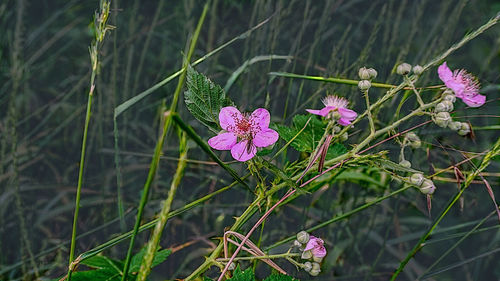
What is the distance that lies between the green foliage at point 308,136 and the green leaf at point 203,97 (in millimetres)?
88

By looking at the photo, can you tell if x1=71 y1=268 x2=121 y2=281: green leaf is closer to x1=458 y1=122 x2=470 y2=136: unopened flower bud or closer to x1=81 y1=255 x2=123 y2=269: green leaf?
x1=81 y1=255 x2=123 y2=269: green leaf

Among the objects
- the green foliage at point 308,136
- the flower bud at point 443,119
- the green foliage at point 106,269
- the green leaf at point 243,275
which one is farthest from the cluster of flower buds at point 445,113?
the green foliage at point 106,269

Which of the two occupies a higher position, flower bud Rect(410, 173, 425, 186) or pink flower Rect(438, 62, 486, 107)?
pink flower Rect(438, 62, 486, 107)

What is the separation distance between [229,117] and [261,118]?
36mm

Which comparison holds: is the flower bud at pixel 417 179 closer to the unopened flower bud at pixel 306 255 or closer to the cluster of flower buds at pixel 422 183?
the cluster of flower buds at pixel 422 183

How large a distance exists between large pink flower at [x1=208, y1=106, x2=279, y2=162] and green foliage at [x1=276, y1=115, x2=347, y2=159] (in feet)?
0.14

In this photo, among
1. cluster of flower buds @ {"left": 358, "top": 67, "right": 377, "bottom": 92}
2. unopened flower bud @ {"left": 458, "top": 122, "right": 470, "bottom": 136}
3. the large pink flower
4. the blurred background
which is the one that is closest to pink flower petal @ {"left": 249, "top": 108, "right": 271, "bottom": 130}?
the large pink flower

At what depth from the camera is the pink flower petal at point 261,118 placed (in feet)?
1.92

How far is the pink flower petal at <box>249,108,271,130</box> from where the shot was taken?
59 centimetres

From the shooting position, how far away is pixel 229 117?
0.60 metres

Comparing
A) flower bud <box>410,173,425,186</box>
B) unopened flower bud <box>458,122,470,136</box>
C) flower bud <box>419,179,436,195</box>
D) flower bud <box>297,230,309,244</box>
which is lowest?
flower bud <box>297,230,309,244</box>

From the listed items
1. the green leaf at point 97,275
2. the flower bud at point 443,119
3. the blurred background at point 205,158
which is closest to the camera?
the flower bud at point 443,119

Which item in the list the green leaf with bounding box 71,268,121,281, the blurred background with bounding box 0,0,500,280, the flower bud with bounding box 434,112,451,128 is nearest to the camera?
the flower bud with bounding box 434,112,451,128

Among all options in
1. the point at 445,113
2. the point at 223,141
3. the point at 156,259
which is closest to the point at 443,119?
the point at 445,113
